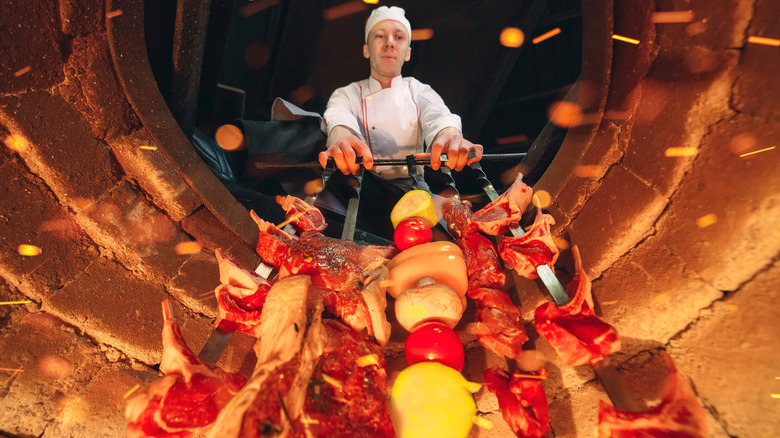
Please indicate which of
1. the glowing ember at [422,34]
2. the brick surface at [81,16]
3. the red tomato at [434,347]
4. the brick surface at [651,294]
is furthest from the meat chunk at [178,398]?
the glowing ember at [422,34]

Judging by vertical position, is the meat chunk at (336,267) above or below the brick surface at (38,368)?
above

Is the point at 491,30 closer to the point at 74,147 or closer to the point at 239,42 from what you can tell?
the point at 239,42

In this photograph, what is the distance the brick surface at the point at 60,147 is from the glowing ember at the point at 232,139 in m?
1.55

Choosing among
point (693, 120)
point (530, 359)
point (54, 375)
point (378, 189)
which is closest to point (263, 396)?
point (530, 359)

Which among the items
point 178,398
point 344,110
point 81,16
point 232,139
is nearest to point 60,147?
point 81,16

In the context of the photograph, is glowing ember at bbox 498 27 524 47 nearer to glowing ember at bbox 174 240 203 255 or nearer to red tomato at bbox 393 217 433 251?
red tomato at bbox 393 217 433 251

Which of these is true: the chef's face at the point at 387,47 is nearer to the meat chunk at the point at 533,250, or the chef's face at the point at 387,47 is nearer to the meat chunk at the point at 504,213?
the meat chunk at the point at 504,213

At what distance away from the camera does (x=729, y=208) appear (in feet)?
4.35

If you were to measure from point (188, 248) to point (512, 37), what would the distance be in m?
6.06

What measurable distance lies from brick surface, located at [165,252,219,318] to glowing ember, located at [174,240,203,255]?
3cm

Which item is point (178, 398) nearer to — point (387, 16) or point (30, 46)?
point (30, 46)

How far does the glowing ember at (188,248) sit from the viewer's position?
208 cm

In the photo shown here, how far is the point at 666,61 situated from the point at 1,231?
3260 mm

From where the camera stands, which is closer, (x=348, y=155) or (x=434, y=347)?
(x=434, y=347)
